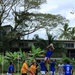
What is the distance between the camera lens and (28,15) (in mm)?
68625

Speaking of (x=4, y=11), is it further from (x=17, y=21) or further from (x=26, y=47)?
(x=26, y=47)

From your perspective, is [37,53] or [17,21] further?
[17,21]

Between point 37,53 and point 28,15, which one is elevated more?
point 28,15

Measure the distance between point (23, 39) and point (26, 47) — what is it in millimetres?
2002

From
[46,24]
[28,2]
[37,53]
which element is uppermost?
[28,2]

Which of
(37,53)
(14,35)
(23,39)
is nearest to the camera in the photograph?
(37,53)

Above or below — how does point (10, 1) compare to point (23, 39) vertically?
above

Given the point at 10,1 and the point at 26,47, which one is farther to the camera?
the point at 26,47

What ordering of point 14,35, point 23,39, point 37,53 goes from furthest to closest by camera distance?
point 23,39 → point 14,35 → point 37,53

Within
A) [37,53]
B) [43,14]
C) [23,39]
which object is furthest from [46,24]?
[37,53]

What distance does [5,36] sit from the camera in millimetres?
67438

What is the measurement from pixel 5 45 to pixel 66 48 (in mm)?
14610

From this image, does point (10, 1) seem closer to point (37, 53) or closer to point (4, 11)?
point (4, 11)

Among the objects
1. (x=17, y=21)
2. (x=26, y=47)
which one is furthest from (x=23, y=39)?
(x=17, y=21)
